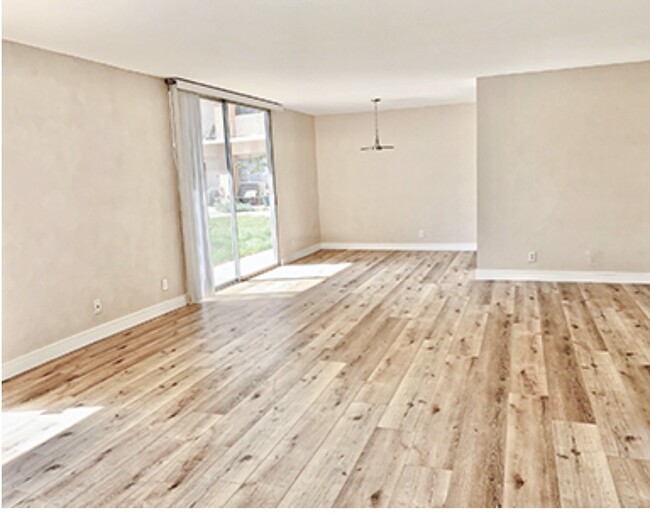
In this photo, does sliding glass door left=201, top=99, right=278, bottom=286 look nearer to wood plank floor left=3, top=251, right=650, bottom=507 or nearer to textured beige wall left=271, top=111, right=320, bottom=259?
textured beige wall left=271, top=111, right=320, bottom=259

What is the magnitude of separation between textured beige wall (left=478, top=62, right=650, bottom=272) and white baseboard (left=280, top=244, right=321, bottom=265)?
3.26 meters

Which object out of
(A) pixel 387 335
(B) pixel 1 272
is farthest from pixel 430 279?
(B) pixel 1 272

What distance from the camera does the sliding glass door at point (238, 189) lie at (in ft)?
21.9

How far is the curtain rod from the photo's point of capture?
5.64m

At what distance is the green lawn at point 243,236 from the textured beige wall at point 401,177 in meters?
2.01

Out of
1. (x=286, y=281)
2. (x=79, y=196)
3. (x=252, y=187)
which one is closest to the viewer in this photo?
(x=79, y=196)

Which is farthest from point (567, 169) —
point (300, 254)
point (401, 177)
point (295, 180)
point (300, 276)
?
point (300, 254)

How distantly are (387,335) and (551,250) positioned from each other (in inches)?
116

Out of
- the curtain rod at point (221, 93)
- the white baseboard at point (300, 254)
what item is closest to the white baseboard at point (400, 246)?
the white baseboard at point (300, 254)

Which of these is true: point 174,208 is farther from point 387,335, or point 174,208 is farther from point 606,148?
point 606,148

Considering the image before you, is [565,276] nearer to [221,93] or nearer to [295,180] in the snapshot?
[295,180]

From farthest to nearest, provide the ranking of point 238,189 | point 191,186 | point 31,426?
point 238,189 < point 191,186 < point 31,426

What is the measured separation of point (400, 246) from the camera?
9523 mm

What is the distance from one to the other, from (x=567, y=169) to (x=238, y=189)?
13.8 ft
